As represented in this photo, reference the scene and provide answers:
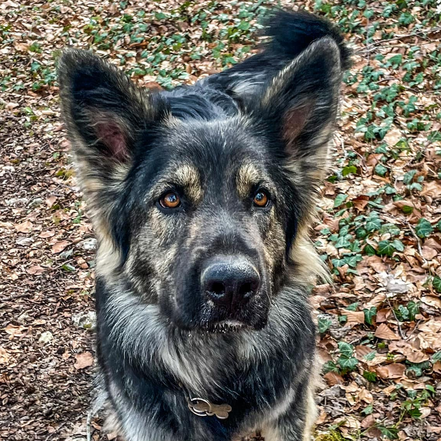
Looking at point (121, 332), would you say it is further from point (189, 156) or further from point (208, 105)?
point (208, 105)

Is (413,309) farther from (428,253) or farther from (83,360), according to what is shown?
(83,360)

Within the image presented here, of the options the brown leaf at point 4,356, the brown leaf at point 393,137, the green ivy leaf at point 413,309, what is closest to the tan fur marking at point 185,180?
the green ivy leaf at point 413,309

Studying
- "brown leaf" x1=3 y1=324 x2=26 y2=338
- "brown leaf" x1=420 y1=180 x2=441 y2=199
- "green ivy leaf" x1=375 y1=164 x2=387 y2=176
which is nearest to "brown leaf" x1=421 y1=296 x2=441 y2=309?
"brown leaf" x1=420 y1=180 x2=441 y2=199

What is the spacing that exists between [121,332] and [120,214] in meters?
0.76

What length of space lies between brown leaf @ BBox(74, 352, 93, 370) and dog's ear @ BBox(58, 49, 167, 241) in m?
1.74

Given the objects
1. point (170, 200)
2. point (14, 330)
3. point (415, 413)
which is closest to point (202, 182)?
point (170, 200)

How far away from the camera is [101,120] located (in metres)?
3.23

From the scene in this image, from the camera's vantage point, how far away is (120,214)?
341 cm

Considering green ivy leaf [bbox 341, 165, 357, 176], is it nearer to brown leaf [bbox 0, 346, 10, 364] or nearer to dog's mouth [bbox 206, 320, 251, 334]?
dog's mouth [bbox 206, 320, 251, 334]

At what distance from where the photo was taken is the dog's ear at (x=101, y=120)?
9.81ft

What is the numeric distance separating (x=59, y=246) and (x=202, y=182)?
3.50 m

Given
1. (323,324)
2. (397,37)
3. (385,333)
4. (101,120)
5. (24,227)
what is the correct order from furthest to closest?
(397,37) < (24,227) < (323,324) < (385,333) < (101,120)

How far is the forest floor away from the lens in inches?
168

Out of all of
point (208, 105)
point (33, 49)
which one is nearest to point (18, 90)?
point (33, 49)
